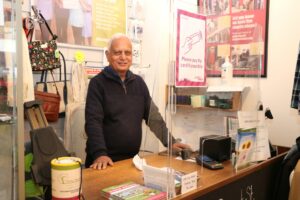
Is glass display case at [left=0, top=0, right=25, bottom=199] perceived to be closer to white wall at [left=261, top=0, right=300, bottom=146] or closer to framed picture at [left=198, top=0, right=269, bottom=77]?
framed picture at [left=198, top=0, right=269, bottom=77]

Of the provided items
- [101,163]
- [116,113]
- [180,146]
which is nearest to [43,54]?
[116,113]

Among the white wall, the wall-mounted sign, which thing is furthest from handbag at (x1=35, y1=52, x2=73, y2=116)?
the white wall

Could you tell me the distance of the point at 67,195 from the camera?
38.8 inches

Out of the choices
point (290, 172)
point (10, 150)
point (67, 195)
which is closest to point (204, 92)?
point (290, 172)

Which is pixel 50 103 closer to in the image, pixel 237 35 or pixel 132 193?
pixel 132 193

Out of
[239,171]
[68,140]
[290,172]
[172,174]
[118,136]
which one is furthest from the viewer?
[68,140]

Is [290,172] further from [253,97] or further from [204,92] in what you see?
[204,92]

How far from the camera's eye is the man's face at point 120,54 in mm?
2041

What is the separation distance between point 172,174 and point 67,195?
17.5 inches

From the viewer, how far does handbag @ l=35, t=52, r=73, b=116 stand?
244cm

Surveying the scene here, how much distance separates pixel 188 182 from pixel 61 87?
A: 1635 mm

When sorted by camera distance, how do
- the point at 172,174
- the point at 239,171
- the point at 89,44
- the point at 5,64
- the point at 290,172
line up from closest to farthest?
the point at 5,64
the point at 172,174
the point at 239,171
the point at 290,172
the point at 89,44

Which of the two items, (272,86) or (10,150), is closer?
(10,150)

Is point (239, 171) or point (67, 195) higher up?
point (67, 195)
